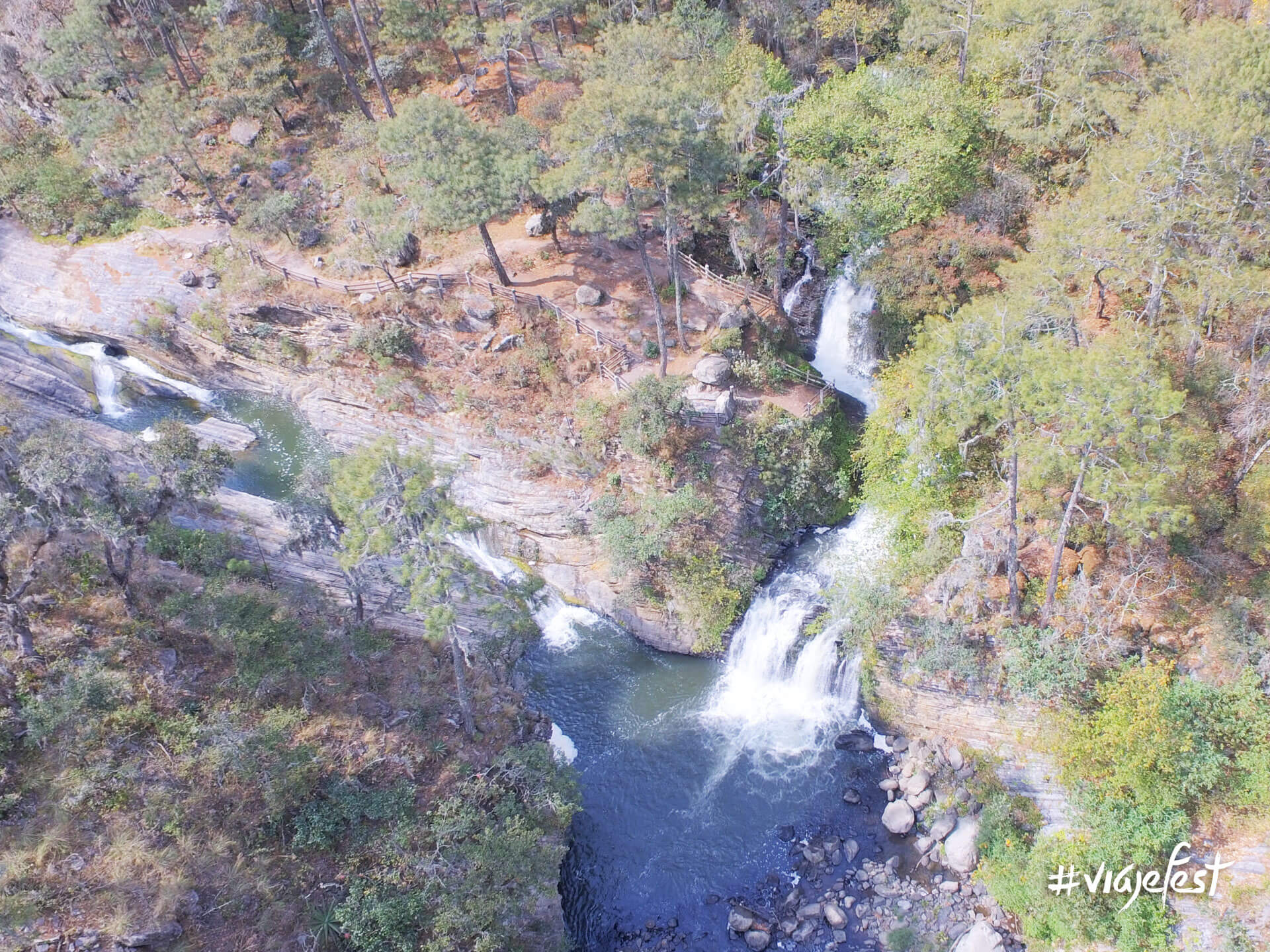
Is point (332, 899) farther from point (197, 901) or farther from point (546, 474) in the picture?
point (546, 474)

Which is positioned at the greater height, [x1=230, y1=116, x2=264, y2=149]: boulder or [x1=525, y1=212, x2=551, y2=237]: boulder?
[x1=230, y1=116, x2=264, y2=149]: boulder

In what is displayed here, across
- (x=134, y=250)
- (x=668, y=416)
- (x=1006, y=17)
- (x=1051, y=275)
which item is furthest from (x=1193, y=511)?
(x=134, y=250)

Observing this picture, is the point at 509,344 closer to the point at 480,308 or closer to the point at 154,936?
the point at 480,308

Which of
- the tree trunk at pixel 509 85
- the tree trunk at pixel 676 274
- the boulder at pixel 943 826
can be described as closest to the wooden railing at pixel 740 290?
the tree trunk at pixel 676 274

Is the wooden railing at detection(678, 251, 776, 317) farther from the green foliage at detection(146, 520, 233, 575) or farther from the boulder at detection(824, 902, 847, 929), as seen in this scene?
the green foliage at detection(146, 520, 233, 575)

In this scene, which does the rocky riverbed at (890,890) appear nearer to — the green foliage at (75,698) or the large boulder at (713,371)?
the green foliage at (75,698)

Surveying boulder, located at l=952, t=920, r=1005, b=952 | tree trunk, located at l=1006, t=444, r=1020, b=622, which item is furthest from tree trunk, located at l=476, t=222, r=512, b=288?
boulder, located at l=952, t=920, r=1005, b=952
